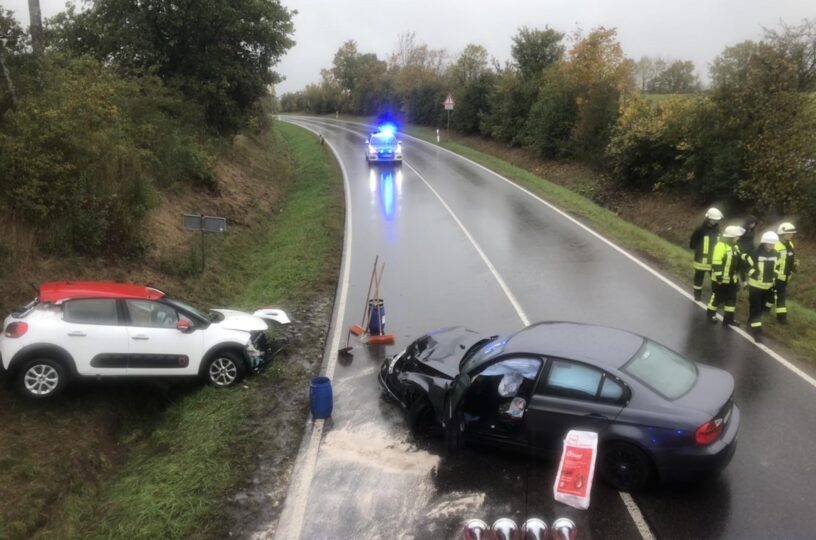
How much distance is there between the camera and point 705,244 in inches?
463

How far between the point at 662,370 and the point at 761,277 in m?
4.48

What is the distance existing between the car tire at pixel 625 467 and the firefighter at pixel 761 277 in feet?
16.6

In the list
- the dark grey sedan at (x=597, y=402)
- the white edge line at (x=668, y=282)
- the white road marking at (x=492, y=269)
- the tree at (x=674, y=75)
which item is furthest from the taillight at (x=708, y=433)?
the tree at (x=674, y=75)

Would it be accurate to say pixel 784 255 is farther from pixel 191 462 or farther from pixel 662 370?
pixel 191 462

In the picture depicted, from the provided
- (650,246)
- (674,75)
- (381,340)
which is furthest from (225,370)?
(674,75)

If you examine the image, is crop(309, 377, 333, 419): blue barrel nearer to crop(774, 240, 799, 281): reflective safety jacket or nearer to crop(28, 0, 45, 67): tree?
crop(774, 240, 799, 281): reflective safety jacket

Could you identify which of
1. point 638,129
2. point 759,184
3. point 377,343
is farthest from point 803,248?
point 377,343

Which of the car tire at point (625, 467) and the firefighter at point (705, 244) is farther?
the firefighter at point (705, 244)

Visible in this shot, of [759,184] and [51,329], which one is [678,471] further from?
[759,184]

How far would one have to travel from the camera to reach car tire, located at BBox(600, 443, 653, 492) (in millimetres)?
6301

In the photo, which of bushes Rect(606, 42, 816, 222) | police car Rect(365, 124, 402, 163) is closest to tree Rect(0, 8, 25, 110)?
bushes Rect(606, 42, 816, 222)

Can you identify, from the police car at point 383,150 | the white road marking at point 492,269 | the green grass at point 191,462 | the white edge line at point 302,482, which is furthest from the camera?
the police car at point 383,150

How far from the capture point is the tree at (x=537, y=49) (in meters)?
36.6

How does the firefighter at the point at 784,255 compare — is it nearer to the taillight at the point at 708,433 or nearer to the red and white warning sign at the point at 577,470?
the taillight at the point at 708,433
